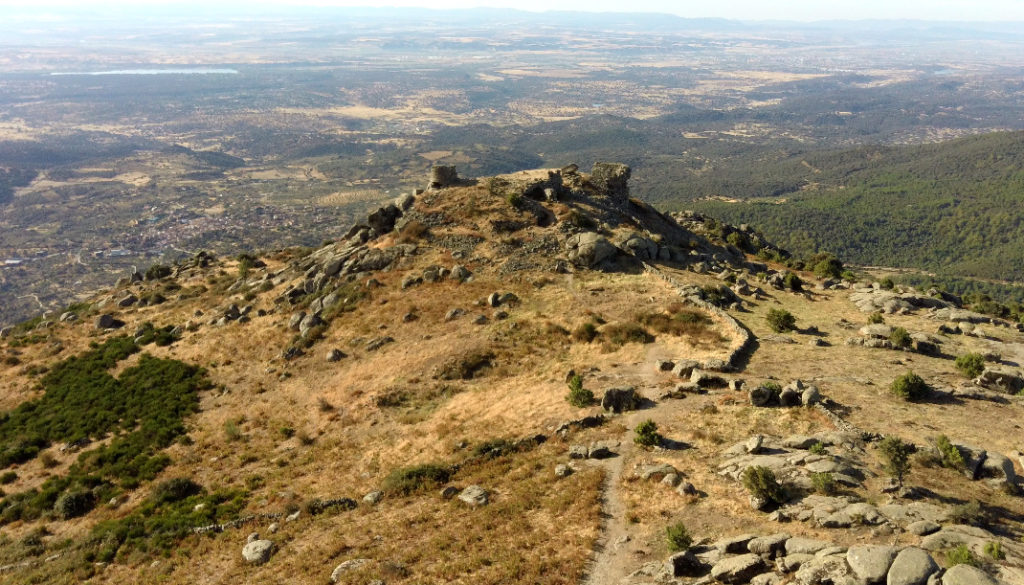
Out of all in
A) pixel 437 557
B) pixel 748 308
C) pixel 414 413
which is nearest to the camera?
pixel 437 557

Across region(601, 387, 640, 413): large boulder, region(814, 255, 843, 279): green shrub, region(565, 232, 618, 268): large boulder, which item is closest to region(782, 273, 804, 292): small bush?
region(814, 255, 843, 279): green shrub

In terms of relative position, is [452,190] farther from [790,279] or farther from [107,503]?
[107,503]

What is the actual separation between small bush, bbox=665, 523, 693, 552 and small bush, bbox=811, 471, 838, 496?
5.67 metres

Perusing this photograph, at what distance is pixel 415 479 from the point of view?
2880 centimetres

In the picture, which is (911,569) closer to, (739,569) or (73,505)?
(739,569)

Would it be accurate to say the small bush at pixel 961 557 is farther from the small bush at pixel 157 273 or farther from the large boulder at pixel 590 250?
the small bush at pixel 157 273

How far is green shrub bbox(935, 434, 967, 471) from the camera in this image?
23.5m

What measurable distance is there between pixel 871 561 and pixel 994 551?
3.85 meters

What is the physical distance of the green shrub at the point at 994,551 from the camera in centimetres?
1627

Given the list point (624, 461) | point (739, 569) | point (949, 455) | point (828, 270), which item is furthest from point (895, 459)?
point (828, 270)

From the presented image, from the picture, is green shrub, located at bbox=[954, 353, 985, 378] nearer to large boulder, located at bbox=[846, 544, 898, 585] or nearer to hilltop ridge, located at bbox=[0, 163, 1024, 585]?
hilltop ridge, located at bbox=[0, 163, 1024, 585]

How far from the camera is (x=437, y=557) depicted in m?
22.2

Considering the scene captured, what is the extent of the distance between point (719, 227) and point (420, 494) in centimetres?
7554

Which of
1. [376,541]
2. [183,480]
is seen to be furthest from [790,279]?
[183,480]
